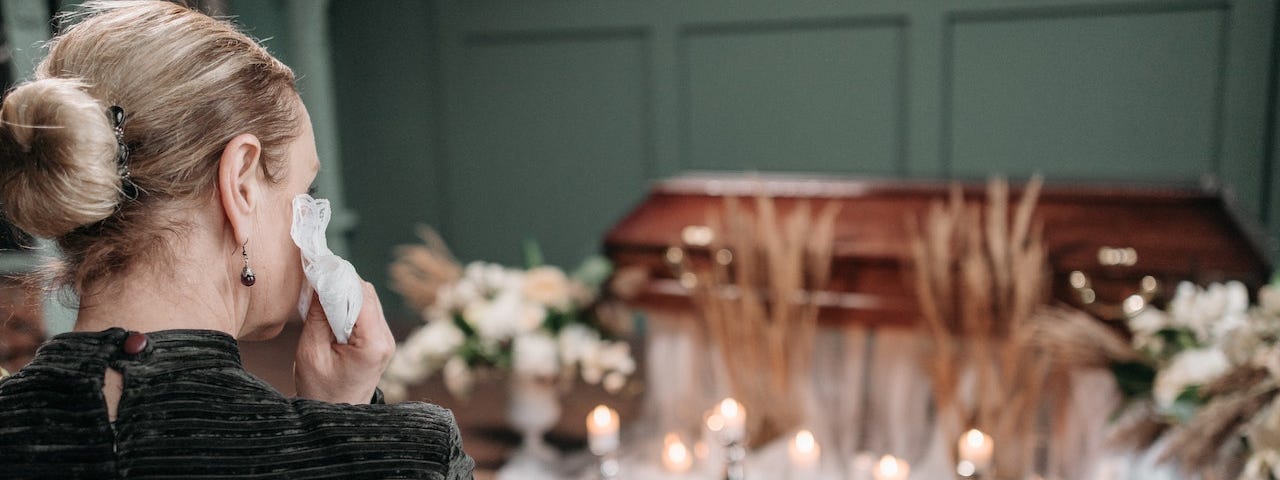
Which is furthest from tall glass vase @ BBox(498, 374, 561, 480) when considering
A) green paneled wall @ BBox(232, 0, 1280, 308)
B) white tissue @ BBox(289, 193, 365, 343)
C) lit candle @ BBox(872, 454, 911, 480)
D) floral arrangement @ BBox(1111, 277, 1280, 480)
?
green paneled wall @ BBox(232, 0, 1280, 308)

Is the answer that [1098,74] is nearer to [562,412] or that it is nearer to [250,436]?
[562,412]

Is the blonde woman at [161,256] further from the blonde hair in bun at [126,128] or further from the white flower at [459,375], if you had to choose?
the white flower at [459,375]

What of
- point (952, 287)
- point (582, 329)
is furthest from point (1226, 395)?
point (582, 329)

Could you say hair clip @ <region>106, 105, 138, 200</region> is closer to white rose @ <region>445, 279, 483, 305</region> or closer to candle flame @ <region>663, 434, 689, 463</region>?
candle flame @ <region>663, 434, 689, 463</region>

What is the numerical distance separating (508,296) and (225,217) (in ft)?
4.21

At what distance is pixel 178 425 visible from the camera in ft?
2.07

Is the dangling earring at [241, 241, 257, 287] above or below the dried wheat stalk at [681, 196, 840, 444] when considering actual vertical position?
above

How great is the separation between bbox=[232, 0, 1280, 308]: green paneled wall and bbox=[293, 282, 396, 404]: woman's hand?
2.40 metres

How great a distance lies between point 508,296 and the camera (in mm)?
2020

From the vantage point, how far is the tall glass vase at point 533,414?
1.93 m

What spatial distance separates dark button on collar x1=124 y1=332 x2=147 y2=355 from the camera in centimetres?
65

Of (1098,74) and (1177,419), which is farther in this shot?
(1098,74)

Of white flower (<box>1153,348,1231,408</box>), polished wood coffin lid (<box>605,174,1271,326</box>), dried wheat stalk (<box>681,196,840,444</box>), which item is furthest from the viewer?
polished wood coffin lid (<box>605,174,1271,326</box>)

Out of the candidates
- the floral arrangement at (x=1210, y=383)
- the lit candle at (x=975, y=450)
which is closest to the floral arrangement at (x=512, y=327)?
the lit candle at (x=975, y=450)
